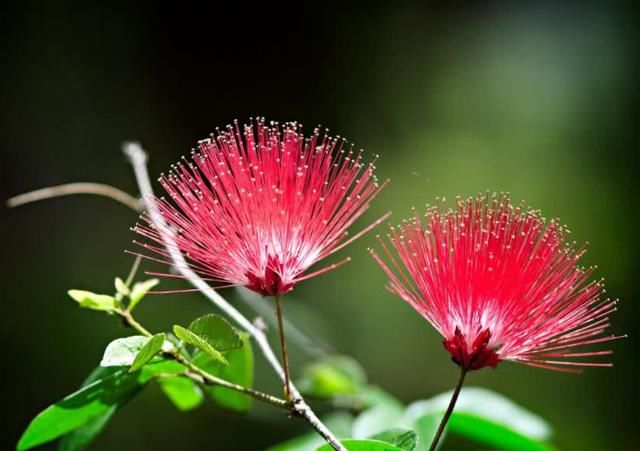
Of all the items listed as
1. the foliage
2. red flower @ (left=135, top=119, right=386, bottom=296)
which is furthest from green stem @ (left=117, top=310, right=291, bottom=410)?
red flower @ (left=135, top=119, right=386, bottom=296)

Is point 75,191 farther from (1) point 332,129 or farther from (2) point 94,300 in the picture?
(1) point 332,129

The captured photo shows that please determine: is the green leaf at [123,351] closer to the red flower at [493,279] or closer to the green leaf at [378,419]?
the red flower at [493,279]

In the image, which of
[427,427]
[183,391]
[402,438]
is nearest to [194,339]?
[402,438]

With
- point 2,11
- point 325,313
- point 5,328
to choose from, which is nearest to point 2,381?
point 5,328

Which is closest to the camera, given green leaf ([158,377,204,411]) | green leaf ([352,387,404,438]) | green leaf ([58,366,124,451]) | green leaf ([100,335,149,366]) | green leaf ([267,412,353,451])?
green leaf ([100,335,149,366])

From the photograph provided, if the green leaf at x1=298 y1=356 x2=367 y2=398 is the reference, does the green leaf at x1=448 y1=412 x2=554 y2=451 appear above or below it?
below

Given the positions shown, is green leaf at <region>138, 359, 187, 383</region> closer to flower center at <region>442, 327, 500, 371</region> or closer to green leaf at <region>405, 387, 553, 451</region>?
flower center at <region>442, 327, 500, 371</region>
